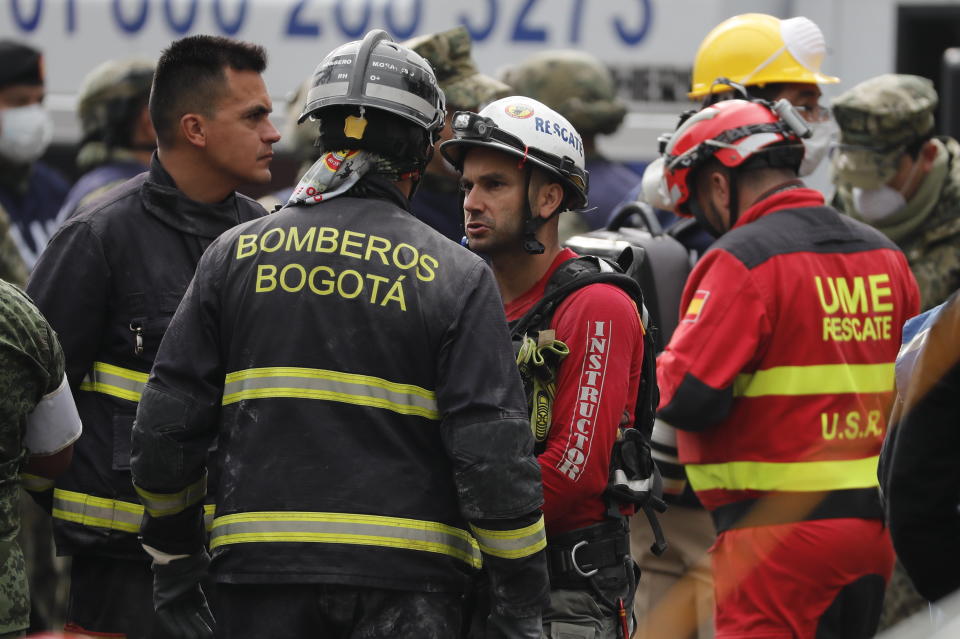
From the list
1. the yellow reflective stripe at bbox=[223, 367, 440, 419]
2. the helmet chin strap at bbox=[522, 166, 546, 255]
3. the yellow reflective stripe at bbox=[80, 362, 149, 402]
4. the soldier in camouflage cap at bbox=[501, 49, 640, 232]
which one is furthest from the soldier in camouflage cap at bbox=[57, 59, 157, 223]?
the yellow reflective stripe at bbox=[223, 367, 440, 419]

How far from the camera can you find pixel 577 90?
6941mm

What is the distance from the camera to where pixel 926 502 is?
2.93 metres

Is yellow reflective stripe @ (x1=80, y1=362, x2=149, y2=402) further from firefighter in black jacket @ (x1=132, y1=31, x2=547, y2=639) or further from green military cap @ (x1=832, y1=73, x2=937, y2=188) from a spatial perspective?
green military cap @ (x1=832, y1=73, x2=937, y2=188)

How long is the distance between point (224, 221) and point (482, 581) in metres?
1.43

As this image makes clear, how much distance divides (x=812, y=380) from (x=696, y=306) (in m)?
0.45

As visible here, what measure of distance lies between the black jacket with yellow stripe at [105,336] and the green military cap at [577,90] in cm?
302

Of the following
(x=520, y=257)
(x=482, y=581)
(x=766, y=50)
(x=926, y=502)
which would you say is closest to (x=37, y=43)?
(x=766, y=50)

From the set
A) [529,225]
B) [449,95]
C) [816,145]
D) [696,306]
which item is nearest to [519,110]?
[529,225]

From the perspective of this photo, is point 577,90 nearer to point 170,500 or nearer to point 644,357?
point 644,357

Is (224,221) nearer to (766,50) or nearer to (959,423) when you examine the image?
(959,423)

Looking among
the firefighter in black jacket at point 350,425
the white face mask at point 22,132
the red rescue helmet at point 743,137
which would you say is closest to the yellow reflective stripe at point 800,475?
the red rescue helmet at point 743,137

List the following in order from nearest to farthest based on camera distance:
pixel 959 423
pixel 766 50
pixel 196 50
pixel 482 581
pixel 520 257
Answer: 1. pixel 959 423
2. pixel 482 581
3. pixel 520 257
4. pixel 196 50
5. pixel 766 50

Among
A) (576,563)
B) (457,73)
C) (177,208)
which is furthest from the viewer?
(457,73)

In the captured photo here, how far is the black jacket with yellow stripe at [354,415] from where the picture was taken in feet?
11.0
